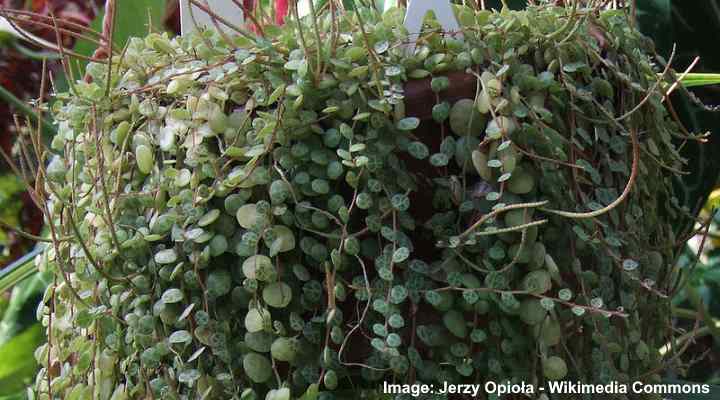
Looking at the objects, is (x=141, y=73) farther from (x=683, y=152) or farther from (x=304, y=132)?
(x=683, y=152)

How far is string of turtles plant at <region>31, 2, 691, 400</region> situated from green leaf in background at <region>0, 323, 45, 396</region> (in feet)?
1.89

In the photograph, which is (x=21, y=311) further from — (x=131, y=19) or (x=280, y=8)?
(x=280, y=8)

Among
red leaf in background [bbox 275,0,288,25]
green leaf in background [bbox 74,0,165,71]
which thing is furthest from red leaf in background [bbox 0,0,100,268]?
red leaf in background [bbox 275,0,288,25]

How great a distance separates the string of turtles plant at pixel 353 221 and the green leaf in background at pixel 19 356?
575 millimetres

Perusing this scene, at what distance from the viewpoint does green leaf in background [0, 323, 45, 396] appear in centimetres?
122

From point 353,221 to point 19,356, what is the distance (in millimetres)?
804

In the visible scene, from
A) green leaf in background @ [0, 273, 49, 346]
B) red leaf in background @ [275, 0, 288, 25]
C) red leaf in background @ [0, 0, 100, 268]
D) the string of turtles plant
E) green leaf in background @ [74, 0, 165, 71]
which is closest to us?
the string of turtles plant

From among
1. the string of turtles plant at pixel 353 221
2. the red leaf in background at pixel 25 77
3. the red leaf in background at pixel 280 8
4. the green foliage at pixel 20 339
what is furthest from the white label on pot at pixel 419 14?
the red leaf in background at pixel 25 77

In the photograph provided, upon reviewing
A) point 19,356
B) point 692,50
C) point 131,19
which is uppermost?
point 131,19

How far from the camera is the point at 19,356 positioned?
1.22m

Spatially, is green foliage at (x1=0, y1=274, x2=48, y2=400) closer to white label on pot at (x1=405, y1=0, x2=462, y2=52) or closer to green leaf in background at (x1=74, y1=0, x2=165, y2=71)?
green leaf in background at (x1=74, y1=0, x2=165, y2=71)

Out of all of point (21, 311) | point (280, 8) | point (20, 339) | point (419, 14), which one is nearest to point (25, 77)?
point (21, 311)

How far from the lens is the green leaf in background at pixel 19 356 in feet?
4.00

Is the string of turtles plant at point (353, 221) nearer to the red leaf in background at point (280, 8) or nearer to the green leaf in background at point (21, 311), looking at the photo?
the red leaf in background at point (280, 8)
